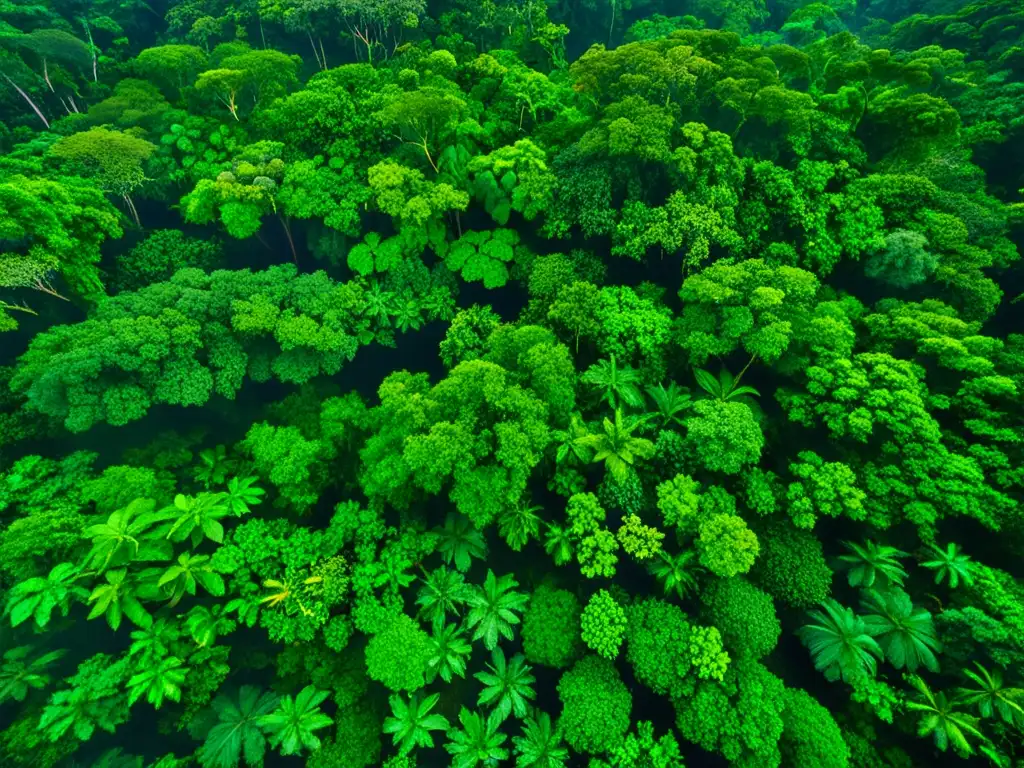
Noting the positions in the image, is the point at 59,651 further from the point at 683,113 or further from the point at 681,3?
the point at 681,3

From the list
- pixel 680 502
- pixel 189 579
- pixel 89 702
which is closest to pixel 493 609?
pixel 680 502

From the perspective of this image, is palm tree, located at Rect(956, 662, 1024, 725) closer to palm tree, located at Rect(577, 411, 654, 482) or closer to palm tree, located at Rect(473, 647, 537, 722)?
palm tree, located at Rect(577, 411, 654, 482)

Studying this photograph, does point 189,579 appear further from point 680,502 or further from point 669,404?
point 669,404

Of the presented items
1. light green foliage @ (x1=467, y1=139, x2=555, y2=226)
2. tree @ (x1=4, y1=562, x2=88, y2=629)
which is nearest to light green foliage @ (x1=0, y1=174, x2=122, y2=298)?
tree @ (x1=4, y1=562, x2=88, y2=629)

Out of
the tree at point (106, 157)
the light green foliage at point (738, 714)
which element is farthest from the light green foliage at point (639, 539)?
the tree at point (106, 157)

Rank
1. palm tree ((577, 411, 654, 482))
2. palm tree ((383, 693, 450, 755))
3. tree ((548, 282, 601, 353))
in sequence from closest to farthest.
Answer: palm tree ((383, 693, 450, 755))
palm tree ((577, 411, 654, 482))
tree ((548, 282, 601, 353))
